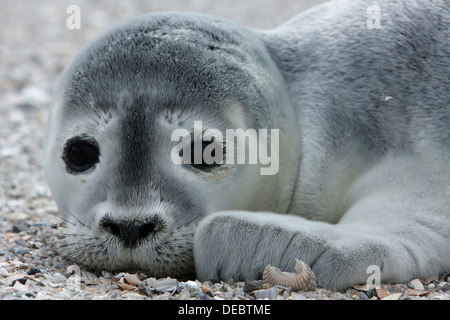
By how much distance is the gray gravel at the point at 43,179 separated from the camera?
256 centimetres

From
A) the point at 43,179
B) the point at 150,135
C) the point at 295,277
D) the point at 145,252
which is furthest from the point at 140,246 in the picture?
the point at 43,179

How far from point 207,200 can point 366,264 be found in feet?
2.31

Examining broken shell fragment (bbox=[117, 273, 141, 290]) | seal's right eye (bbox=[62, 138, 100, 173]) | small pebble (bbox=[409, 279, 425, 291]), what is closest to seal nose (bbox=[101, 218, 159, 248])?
broken shell fragment (bbox=[117, 273, 141, 290])

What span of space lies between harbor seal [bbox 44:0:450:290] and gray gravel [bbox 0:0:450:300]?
105 mm

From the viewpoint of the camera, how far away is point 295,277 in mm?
2559

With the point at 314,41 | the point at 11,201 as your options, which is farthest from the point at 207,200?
the point at 11,201

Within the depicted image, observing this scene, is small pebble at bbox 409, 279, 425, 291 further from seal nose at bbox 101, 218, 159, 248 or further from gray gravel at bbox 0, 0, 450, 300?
seal nose at bbox 101, 218, 159, 248

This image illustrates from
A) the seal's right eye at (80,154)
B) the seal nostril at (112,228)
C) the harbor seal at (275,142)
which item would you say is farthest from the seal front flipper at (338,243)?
the seal's right eye at (80,154)

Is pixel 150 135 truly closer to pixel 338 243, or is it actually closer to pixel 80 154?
pixel 80 154

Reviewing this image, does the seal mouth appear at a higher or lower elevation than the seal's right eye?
lower

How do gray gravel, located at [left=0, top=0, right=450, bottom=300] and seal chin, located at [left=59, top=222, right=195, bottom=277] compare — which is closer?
gray gravel, located at [left=0, top=0, right=450, bottom=300]

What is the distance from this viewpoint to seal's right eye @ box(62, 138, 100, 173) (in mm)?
2932

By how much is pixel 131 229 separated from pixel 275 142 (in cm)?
88
